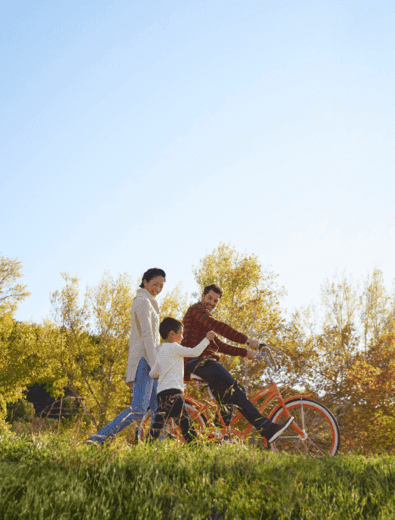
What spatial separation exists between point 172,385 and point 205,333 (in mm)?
836

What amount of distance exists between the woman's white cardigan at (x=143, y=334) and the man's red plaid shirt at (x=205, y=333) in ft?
1.30

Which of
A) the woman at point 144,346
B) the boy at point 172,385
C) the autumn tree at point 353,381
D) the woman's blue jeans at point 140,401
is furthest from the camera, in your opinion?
the autumn tree at point 353,381

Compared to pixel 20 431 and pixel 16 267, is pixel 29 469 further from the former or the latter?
pixel 16 267

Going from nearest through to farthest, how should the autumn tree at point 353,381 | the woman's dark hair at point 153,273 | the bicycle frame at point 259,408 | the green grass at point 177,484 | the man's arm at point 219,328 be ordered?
1. the green grass at point 177,484
2. the bicycle frame at point 259,408
3. the man's arm at point 219,328
4. the woman's dark hair at point 153,273
5. the autumn tree at point 353,381

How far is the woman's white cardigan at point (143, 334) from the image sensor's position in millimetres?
4785

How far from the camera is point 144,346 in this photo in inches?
191

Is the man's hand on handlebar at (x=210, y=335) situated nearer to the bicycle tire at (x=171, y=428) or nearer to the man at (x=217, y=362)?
the man at (x=217, y=362)

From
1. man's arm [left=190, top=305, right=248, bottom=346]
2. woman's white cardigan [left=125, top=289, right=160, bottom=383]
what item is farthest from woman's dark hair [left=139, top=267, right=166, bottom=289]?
man's arm [left=190, top=305, right=248, bottom=346]

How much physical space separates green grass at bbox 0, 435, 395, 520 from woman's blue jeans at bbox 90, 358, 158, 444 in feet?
1.25

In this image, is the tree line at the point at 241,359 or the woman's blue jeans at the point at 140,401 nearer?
the woman's blue jeans at the point at 140,401

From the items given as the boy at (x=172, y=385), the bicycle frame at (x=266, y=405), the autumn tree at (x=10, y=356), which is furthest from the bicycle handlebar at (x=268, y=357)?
the autumn tree at (x=10, y=356)

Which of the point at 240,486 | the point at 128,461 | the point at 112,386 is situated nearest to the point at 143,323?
the point at 128,461

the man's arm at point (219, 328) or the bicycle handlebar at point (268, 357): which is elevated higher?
the man's arm at point (219, 328)

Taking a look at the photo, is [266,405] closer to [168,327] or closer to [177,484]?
[168,327]
